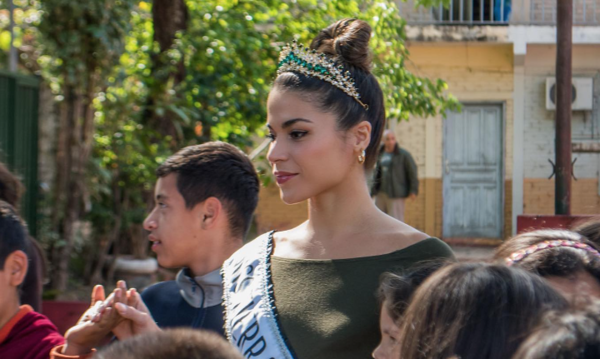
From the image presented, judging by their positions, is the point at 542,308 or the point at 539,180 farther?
the point at 539,180

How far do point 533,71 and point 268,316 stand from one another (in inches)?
476

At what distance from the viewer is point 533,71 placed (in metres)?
13.3

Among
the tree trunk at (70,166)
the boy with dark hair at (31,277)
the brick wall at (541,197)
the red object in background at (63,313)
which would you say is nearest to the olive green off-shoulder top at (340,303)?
the boy with dark hair at (31,277)

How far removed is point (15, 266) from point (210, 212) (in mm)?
617

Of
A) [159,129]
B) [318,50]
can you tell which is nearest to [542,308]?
[318,50]

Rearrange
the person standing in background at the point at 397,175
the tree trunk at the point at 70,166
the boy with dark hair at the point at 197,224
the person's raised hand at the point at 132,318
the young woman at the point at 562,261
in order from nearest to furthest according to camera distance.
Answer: the young woman at the point at 562,261 < the person's raised hand at the point at 132,318 < the boy with dark hair at the point at 197,224 < the tree trunk at the point at 70,166 < the person standing in background at the point at 397,175

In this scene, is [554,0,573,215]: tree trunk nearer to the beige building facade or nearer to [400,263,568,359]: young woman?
[400,263,568,359]: young woman

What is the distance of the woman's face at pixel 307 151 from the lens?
199 centimetres

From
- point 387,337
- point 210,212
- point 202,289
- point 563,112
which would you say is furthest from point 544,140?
point 387,337

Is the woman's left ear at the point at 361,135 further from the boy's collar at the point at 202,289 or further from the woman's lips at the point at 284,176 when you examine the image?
the boy's collar at the point at 202,289

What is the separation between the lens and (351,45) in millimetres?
2062

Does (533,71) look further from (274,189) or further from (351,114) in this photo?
(351,114)

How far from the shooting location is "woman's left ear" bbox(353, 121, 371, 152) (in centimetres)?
202

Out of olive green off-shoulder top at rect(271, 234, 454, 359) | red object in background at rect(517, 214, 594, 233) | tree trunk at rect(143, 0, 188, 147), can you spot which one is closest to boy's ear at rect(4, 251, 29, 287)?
olive green off-shoulder top at rect(271, 234, 454, 359)
